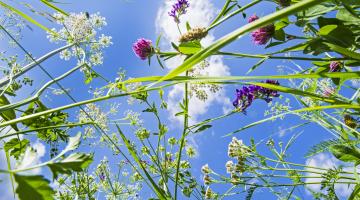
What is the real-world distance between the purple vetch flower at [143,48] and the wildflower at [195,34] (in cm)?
34

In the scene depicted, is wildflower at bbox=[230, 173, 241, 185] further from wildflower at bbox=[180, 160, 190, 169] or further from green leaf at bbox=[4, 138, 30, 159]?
green leaf at bbox=[4, 138, 30, 159]

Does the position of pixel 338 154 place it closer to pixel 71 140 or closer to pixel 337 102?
pixel 337 102

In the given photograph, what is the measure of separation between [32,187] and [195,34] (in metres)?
0.54

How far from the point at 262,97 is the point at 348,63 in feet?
1.85

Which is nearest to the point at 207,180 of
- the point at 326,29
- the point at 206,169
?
the point at 206,169

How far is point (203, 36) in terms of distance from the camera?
35.5 inches

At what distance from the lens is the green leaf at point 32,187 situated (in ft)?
1.48

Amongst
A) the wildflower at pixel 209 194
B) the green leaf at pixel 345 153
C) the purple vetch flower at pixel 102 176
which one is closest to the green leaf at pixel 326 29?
the green leaf at pixel 345 153

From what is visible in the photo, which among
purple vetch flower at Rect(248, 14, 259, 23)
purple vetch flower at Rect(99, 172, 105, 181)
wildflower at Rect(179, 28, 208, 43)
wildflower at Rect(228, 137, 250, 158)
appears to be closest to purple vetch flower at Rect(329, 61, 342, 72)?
purple vetch flower at Rect(248, 14, 259, 23)

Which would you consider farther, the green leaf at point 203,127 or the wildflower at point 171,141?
the wildflower at point 171,141

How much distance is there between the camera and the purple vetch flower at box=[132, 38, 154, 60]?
1255 mm

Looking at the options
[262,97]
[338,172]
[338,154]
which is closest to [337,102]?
[338,154]

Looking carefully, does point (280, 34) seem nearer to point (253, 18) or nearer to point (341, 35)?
point (341, 35)

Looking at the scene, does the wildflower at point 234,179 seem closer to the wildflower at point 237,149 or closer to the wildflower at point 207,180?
the wildflower at point 237,149
